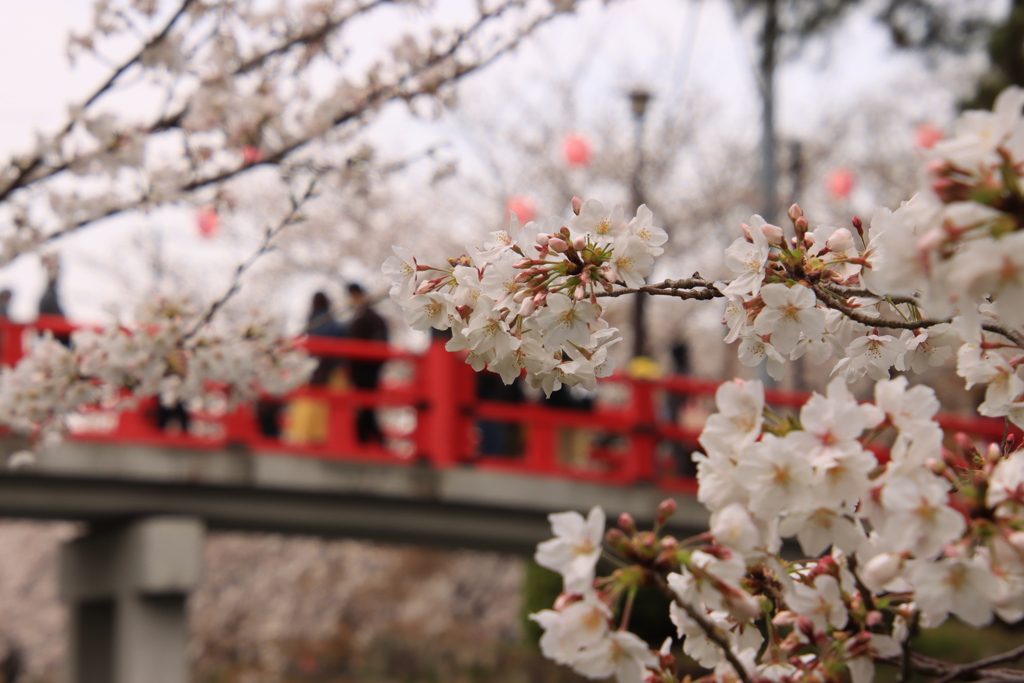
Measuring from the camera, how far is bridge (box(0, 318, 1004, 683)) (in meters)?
6.72

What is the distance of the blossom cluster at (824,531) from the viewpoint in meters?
0.96

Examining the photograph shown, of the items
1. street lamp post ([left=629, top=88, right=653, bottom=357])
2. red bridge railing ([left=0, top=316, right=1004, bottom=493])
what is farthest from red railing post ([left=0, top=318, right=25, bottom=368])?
street lamp post ([left=629, top=88, right=653, bottom=357])

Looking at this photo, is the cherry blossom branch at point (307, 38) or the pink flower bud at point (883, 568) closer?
the pink flower bud at point (883, 568)

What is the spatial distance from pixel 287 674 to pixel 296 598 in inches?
134

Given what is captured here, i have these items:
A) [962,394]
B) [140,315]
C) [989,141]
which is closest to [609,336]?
[989,141]

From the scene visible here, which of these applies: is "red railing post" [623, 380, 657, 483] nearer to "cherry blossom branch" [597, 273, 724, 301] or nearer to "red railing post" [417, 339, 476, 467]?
"red railing post" [417, 339, 476, 467]

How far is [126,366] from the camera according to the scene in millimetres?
2779

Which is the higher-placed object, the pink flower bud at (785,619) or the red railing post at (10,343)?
the red railing post at (10,343)

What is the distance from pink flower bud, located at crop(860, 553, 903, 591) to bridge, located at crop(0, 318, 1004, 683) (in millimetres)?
5461

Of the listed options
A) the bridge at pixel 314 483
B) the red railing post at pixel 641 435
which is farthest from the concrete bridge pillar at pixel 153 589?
the red railing post at pixel 641 435

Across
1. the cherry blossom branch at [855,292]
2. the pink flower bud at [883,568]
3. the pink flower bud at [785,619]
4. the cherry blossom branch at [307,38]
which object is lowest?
the pink flower bud at [785,619]

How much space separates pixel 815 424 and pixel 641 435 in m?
6.40

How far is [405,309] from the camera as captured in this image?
1.36 metres

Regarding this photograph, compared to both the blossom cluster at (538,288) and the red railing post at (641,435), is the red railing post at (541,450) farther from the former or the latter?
the blossom cluster at (538,288)
